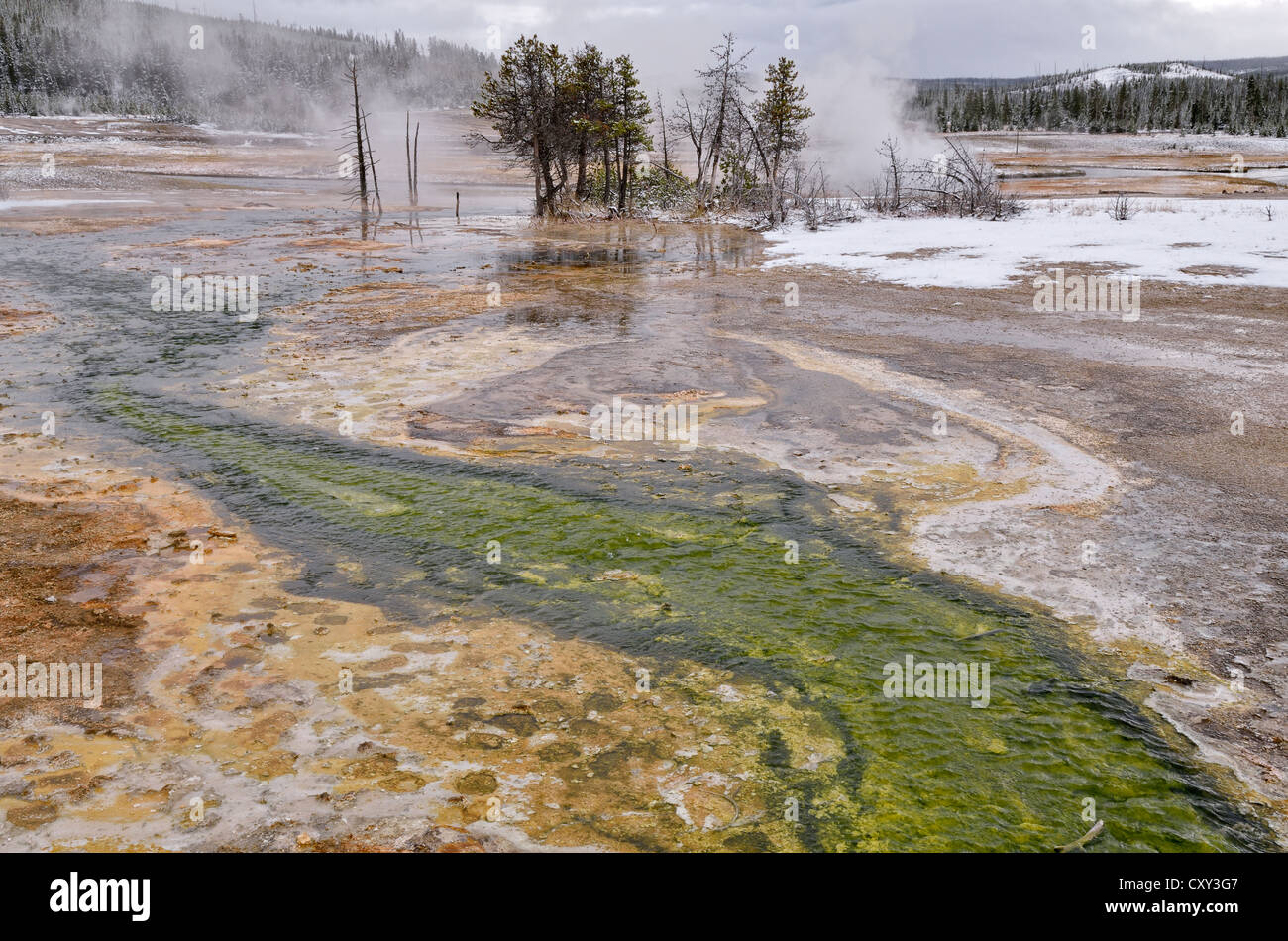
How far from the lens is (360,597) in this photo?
18.1 ft

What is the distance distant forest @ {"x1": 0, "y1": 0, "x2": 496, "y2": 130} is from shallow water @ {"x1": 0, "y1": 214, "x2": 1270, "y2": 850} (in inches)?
3480

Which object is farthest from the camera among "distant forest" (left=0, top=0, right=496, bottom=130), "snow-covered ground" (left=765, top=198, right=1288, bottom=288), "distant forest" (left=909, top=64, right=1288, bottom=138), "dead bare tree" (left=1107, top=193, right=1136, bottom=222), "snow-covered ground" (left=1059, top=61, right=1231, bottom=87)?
"snow-covered ground" (left=1059, top=61, right=1231, bottom=87)

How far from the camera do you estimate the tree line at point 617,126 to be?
105ft

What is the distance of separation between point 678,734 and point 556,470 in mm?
3742

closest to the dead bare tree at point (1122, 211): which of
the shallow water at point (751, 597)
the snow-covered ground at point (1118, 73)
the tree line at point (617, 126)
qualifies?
the tree line at point (617, 126)

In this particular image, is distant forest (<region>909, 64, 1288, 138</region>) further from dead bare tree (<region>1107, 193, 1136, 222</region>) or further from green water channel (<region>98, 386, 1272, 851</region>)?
green water channel (<region>98, 386, 1272, 851</region>)

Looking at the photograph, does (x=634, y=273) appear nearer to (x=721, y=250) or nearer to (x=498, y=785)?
(x=721, y=250)

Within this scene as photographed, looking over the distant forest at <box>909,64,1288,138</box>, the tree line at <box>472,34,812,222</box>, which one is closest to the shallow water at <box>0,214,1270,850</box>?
the tree line at <box>472,34,812,222</box>

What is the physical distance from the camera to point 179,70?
348ft

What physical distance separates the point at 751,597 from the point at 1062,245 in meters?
16.9

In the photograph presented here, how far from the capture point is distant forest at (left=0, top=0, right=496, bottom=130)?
88.9m

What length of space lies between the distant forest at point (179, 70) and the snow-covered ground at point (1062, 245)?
251ft

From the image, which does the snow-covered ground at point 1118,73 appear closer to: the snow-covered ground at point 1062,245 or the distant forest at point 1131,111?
the distant forest at point 1131,111
